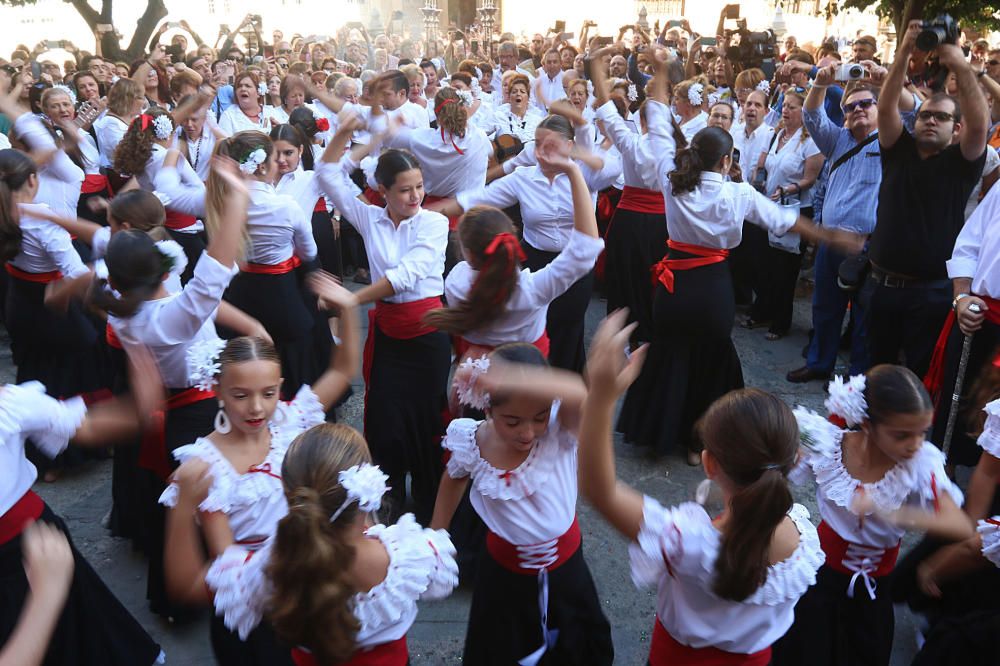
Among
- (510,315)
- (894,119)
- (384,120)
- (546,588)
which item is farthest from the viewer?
(384,120)

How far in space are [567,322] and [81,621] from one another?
3.00 meters

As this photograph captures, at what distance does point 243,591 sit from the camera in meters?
1.93

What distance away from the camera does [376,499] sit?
1.94 metres

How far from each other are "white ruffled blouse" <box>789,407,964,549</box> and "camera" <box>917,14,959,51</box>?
7.38 feet

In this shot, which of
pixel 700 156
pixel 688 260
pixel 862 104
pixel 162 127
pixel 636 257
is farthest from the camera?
pixel 636 257

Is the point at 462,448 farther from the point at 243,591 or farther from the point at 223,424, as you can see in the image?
the point at 243,591

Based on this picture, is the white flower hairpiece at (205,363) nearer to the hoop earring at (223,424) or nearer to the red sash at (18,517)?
the hoop earring at (223,424)

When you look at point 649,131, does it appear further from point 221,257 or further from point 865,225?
point 221,257

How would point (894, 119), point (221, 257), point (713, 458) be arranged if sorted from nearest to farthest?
point (713, 458), point (221, 257), point (894, 119)

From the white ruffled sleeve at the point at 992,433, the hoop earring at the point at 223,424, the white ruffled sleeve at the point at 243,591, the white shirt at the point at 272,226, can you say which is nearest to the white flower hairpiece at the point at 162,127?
the white shirt at the point at 272,226

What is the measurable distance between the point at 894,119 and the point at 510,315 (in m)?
2.48

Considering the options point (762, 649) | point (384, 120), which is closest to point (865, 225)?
point (384, 120)

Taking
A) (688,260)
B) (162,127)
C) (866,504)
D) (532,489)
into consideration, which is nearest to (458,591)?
(532,489)

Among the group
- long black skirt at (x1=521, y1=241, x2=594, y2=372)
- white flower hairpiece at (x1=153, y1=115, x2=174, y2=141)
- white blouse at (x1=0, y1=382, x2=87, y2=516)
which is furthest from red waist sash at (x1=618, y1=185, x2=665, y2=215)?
white blouse at (x1=0, y1=382, x2=87, y2=516)
